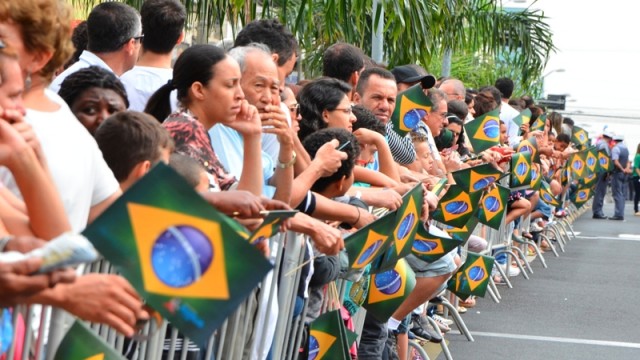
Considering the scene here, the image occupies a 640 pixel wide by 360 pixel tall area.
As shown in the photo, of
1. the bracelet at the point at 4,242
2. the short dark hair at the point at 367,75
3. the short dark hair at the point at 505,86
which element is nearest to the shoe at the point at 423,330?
the short dark hair at the point at 367,75

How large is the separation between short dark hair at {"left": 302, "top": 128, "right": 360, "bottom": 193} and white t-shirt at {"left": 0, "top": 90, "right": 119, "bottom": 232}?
2272 millimetres

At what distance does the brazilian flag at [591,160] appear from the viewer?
21.5m

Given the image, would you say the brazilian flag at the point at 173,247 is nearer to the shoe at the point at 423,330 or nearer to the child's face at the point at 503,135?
the shoe at the point at 423,330

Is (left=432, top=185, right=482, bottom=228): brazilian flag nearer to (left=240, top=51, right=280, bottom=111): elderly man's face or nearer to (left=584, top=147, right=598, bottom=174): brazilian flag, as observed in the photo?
(left=240, top=51, right=280, bottom=111): elderly man's face

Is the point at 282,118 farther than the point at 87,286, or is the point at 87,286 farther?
the point at 282,118

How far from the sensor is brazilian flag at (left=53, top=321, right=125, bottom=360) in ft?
10.7

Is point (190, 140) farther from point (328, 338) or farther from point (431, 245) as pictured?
point (431, 245)

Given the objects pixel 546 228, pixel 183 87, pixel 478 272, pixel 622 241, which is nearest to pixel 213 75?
pixel 183 87

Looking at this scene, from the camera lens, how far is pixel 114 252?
2.95 metres

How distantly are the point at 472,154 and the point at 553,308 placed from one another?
204 cm

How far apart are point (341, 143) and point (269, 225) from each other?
7.18ft

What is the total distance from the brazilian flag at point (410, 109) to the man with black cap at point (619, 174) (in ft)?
68.0

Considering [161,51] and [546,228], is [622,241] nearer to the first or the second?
[546,228]

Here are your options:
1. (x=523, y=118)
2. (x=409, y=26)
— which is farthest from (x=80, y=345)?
(x=523, y=118)
